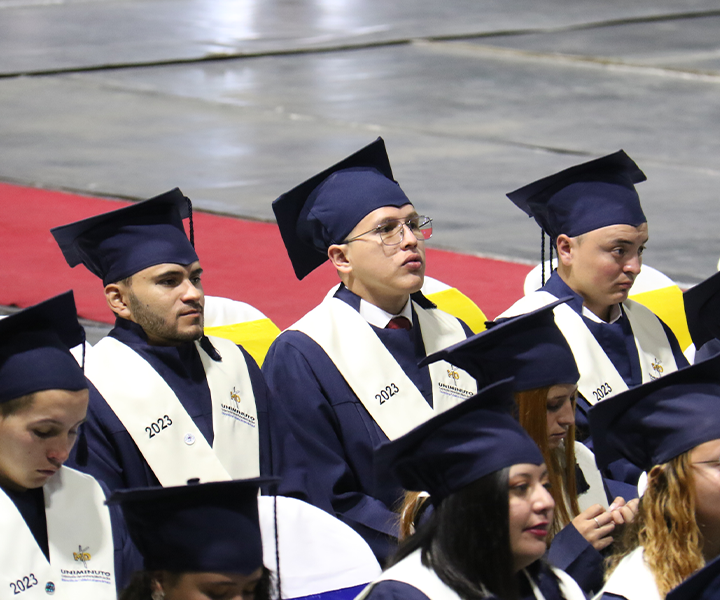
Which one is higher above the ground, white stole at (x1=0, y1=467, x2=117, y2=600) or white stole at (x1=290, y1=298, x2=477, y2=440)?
white stole at (x1=290, y1=298, x2=477, y2=440)

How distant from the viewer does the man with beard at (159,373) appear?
4387mm

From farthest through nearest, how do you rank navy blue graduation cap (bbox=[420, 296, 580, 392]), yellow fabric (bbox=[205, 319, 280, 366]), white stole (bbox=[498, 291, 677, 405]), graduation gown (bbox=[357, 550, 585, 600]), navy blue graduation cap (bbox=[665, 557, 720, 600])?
yellow fabric (bbox=[205, 319, 280, 366]), white stole (bbox=[498, 291, 677, 405]), navy blue graduation cap (bbox=[420, 296, 580, 392]), graduation gown (bbox=[357, 550, 585, 600]), navy blue graduation cap (bbox=[665, 557, 720, 600])

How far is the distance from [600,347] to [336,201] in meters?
1.18

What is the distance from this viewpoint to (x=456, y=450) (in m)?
3.15

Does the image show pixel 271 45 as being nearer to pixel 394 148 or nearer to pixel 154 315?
pixel 394 148

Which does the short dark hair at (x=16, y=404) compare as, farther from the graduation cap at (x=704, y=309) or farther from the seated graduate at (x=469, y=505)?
the graduation cap at (x=704, y=309)

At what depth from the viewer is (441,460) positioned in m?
3.16

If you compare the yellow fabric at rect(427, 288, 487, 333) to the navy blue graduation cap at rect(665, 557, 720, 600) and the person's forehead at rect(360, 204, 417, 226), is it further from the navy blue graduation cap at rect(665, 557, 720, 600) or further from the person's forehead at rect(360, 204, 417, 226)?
the navy blue graduation cap at rect(665, 557, 720, 600)

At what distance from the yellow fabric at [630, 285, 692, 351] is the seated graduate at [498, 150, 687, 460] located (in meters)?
0.77

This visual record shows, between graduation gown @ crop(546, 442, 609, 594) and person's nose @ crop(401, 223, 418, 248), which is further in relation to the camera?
person's nose @ crop(401, 223, 418, 248)

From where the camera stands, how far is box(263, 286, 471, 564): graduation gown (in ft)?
14.8

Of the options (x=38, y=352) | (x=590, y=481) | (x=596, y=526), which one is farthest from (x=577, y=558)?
(x=38, y=352)

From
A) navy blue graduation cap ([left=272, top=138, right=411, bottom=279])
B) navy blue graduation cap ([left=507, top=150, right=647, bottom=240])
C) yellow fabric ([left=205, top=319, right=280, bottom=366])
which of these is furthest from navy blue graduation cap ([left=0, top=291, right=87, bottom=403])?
navy blue graduation cap ([left=507, top=150, right=647, bottom=240])

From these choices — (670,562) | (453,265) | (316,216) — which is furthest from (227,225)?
(670,562)
